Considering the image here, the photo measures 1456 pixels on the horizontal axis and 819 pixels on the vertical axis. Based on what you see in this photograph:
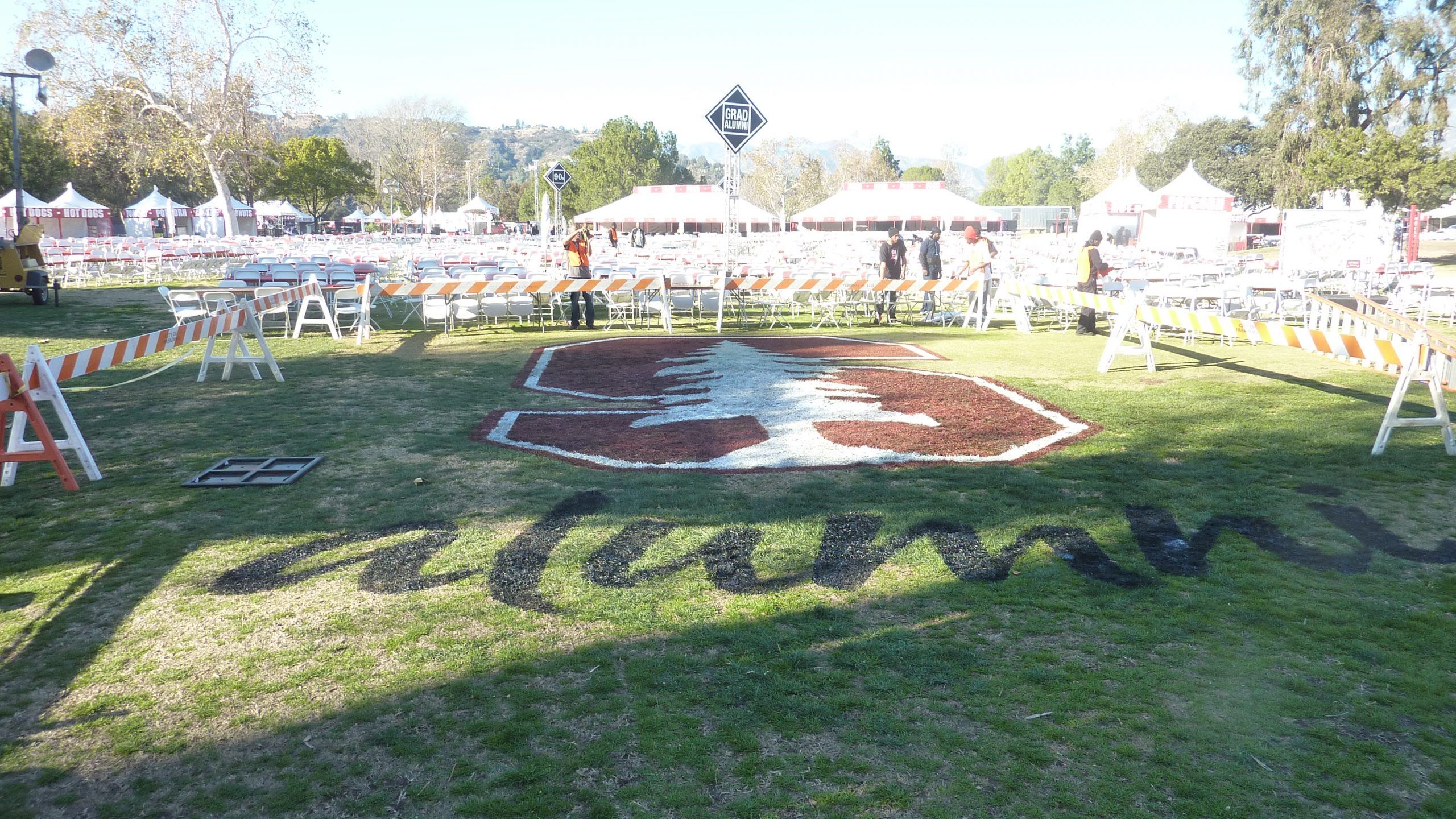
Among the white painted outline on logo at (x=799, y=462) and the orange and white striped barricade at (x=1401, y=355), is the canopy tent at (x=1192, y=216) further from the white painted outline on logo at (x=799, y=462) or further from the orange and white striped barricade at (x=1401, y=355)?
the white painted outline on logo at (x=799, y=462)

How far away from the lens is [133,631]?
14.3ft

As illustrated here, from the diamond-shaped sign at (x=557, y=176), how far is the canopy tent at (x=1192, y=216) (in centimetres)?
2772

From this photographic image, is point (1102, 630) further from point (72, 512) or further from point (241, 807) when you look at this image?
point (72, 512)

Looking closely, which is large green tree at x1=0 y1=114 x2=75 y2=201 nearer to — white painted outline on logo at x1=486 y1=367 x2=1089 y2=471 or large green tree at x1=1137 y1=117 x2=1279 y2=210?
white painted outline on logo at x1=486 y1=367 x2=1089 y2=471

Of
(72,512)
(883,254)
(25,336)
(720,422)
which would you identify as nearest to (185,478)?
(72,512)

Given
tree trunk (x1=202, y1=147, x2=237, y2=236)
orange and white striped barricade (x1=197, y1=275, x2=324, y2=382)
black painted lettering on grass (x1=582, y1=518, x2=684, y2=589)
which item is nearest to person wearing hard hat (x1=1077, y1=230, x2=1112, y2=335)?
black painted lettering on grass (x1=582, y1=518, x2=684, y2=589)

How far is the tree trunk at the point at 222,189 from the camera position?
3834 cm

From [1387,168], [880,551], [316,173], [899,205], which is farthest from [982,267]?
[316,173]

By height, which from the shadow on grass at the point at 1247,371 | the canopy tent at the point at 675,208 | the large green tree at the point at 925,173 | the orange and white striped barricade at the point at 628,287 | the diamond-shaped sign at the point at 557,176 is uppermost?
the large green tree at the point at 925,173

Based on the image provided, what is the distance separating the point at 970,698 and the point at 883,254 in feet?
52.5

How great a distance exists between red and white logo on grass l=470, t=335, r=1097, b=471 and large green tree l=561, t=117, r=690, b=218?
73.5 m

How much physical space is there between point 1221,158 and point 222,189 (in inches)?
2900

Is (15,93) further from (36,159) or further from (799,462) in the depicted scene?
(36,159)

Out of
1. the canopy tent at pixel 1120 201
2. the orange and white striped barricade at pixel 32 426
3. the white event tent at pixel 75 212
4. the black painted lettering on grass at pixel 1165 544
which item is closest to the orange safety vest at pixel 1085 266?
the black painted lettering on grass at pixel 1165 544
